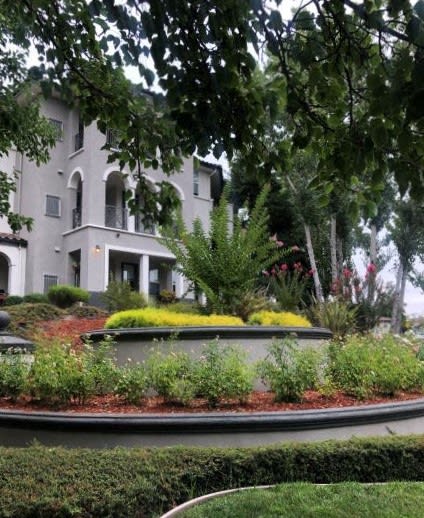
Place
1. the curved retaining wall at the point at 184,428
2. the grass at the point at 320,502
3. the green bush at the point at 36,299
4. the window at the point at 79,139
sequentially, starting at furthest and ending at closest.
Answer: the window at the point at 79,139 → the green bush at the point at 36,299 → the curved retaining wall at the point at 184,428 → the grass at the point at 320,502

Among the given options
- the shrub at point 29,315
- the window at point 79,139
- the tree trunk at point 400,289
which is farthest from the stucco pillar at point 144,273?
the tree trunk at point 400,289

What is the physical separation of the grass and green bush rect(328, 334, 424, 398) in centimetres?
172

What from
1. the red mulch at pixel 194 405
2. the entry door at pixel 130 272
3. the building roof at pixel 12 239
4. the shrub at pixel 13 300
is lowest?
the red mulch at pixel 194 405

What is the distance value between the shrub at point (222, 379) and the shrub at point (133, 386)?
1.83 ft

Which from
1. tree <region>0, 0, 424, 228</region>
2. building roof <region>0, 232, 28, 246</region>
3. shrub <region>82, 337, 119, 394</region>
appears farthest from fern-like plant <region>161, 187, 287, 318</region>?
building roof <region>0, 232, 28, 246</region>

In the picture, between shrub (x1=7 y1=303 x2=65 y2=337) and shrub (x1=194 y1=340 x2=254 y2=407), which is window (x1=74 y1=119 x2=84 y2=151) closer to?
shrub (x1=7 y1=303 x2=65 y2=337)

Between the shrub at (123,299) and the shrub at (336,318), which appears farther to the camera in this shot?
the shrub at (123,299)

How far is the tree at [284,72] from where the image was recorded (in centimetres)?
255

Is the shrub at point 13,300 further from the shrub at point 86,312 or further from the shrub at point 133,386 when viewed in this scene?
the shrub at point 133,386

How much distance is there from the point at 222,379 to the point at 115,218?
18.7 meters

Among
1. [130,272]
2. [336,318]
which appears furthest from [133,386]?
[130,272]

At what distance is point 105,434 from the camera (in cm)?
518

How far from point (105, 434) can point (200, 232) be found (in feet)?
14.9

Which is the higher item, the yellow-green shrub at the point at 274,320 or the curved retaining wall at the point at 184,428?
the yellow-green shrub at the point at 274,320
